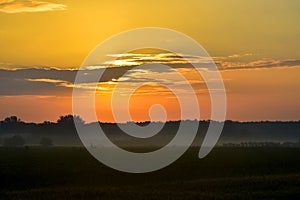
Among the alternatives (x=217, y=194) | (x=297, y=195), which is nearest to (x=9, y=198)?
(x=217, y=194)

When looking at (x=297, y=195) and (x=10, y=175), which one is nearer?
(x=297, y=195)

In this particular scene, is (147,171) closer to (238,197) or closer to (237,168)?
(237,168)

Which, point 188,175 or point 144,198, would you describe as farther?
point 188,175

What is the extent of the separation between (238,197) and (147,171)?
20284 millimetres

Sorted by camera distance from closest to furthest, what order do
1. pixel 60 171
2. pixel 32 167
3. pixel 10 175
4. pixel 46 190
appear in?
pixel 46 190 → pixel 10 175 → pixel 60 171 → pixel 32 167

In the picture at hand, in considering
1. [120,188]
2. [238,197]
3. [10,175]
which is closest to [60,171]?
[10,175]

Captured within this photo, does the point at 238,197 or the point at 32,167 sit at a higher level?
the point at 238,197

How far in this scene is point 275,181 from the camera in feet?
148

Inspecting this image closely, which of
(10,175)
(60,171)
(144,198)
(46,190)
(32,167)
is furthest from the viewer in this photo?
(32,167)

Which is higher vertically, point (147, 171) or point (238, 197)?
point (238, 197)

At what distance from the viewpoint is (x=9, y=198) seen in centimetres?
3850

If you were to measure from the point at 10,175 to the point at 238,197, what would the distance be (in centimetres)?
2384

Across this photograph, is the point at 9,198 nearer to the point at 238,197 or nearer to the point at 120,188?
the point at 120,188

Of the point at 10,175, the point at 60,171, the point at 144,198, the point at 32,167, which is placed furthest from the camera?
the point at 32,167
